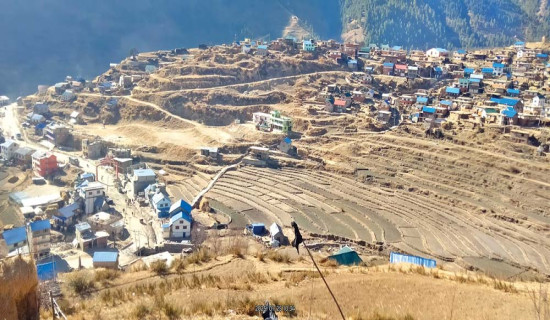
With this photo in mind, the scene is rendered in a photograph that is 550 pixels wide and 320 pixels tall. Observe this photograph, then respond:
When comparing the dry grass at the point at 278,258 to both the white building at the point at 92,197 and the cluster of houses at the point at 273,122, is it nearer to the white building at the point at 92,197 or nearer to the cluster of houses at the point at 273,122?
the white building at the point at 92,197

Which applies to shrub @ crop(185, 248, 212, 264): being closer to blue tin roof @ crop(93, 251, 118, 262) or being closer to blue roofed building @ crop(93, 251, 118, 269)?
blue roofed building @ crop(93, 251, 118, 269)

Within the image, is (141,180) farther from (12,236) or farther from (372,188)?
(372,188)

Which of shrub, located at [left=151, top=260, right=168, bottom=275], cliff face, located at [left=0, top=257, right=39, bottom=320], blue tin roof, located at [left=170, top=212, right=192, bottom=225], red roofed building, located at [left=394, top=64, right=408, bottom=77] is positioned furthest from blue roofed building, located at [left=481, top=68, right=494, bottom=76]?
cliff face, located at [left=0, top=257, right=39, bottom=320]

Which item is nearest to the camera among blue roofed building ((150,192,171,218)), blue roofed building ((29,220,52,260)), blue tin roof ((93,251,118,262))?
blue tin roof ((93,251,118,262))

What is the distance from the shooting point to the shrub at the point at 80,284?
31.1 ft

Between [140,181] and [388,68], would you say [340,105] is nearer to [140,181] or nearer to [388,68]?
[388,68]

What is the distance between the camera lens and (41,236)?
68.7ft

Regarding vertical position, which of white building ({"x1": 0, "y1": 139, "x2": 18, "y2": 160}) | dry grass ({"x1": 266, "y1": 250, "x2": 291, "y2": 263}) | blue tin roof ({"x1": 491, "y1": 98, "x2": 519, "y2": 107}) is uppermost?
blue tin roof ({"x1": 491, "y1": 98, "x2": 519, "y2": 107})

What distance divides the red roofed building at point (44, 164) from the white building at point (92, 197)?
7757 mm

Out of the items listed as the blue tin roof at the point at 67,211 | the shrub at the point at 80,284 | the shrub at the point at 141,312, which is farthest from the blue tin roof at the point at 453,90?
the shrub at the point at 141,312

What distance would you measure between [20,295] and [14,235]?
55.4 feet

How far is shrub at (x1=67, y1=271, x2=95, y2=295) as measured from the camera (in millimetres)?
9492

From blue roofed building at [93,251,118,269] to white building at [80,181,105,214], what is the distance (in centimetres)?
722

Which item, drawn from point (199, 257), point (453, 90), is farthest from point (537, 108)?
point (199, 257)
